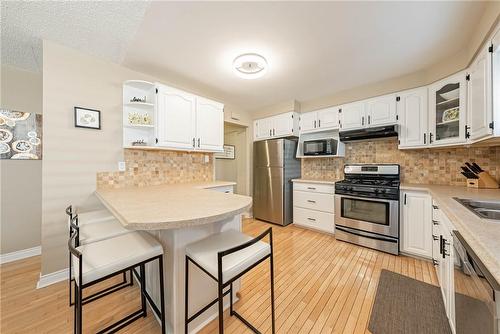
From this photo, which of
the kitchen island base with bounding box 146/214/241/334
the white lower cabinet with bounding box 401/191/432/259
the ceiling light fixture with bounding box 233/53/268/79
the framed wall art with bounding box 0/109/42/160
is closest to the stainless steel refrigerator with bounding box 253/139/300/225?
the ceiling light fixture with bounding box 233/53/268/79

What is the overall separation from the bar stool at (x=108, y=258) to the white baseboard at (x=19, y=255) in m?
2.09

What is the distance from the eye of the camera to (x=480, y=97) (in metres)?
1.60

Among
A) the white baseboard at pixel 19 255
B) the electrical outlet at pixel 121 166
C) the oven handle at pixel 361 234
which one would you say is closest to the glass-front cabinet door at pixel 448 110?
the oven handle at pixel 361 234

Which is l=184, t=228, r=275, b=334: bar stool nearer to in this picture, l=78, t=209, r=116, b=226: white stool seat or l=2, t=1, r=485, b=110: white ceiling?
l=78, t=209, r=116, b=226: white stool seat

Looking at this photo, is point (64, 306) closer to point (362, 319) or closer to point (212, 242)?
point (212, 242)

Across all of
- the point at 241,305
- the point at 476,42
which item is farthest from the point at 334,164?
the point at 241,305

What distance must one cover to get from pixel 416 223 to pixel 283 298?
6.30 ft

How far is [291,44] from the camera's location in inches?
74.1

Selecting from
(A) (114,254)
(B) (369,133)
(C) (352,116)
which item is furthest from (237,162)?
(A) (114,254)

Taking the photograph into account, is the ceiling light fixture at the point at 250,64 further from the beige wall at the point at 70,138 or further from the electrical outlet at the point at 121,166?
the electrical outlet at the point at 121,166

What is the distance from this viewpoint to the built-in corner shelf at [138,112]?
233cm

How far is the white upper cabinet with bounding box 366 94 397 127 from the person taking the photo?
2.64 m

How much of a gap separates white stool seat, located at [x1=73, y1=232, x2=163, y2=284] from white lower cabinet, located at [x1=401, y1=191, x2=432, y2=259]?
281 cm

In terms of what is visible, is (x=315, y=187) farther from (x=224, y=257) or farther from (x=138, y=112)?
(x=138, y=112)
